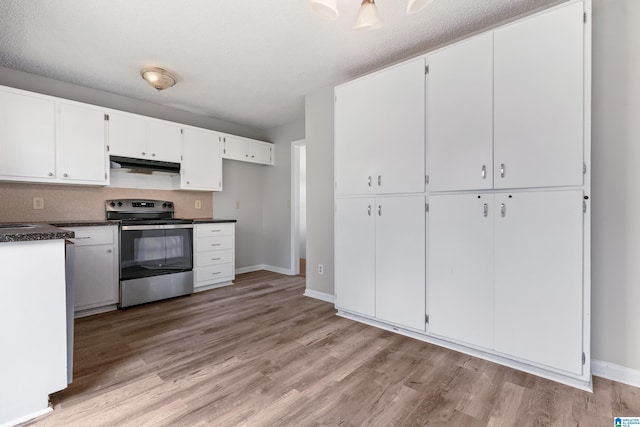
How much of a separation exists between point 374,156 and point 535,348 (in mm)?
1867

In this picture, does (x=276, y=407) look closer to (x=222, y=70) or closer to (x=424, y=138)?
(x=424, y=138)

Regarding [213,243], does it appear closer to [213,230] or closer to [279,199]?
[213,230]

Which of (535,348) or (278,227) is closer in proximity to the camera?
(535,348)

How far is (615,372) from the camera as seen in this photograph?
182 centimetres

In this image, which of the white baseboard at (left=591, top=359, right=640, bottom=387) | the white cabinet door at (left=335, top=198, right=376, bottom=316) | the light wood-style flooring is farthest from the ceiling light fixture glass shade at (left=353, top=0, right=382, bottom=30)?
the white baseboard at (left=591, top=359, right=640, bottom=387)

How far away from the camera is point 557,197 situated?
180 cm

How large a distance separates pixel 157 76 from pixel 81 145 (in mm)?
1147

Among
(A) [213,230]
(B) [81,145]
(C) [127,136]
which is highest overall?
(C) [127,136]

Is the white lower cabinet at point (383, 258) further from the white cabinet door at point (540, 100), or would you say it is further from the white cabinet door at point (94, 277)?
the white cabinet door at point (94, 277)

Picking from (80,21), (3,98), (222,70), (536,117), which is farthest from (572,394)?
(3,98)

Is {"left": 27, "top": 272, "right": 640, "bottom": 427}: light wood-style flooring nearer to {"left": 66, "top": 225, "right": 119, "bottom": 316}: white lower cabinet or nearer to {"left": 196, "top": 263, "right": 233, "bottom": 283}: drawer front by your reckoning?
{"left": 66, "top": 225, "right": 119, "bottom": 316}: white lower cabinet

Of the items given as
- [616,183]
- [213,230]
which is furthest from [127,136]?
[616,183]

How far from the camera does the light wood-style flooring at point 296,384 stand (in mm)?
1503

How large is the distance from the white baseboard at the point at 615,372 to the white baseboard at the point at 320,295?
222 cm
